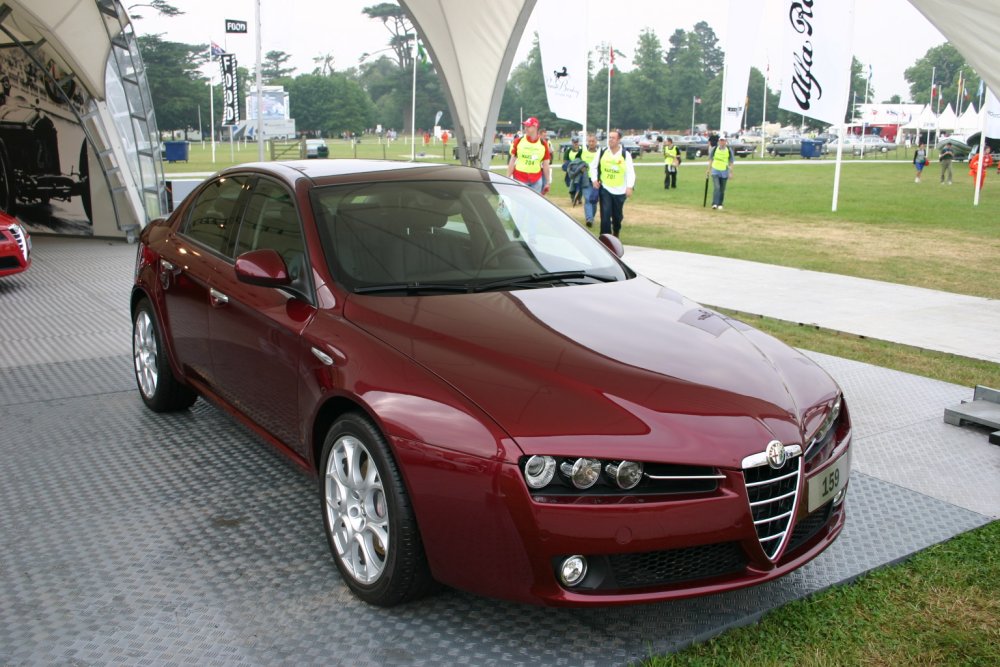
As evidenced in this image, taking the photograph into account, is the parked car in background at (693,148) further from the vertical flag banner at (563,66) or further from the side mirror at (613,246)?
the side mirror at (613,246)

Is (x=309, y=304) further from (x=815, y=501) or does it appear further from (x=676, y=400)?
(x=815, y=501)

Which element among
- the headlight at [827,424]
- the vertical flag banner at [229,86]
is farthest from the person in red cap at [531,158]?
the vertical flag banner at [229,86]

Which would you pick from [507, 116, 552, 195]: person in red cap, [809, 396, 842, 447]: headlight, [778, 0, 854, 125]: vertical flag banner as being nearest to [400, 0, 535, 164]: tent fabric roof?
[507, 116, 552, 195]: person in red cap

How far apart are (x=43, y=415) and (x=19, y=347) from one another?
2.06m

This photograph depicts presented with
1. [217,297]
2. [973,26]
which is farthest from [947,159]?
[217,297]

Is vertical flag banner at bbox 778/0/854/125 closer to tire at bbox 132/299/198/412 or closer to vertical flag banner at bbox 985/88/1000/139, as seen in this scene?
A: vertical flag banner at bbox 985/88/1000/139

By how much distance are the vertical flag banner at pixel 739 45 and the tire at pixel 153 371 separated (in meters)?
21.5

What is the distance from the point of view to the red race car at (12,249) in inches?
379

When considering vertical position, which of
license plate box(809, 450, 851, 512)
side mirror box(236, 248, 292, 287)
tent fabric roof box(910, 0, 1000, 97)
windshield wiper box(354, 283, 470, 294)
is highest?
tent fabric roof box(910, 0, 1000, 97)

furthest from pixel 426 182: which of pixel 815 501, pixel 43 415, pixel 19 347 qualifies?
pixel 19 347

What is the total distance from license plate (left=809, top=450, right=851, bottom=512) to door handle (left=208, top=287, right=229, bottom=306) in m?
2.66

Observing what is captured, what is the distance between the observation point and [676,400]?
9.65ft

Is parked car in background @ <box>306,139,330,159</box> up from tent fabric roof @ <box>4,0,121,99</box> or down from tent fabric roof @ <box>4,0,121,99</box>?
down

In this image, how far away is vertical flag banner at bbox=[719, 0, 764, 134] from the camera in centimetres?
2426
